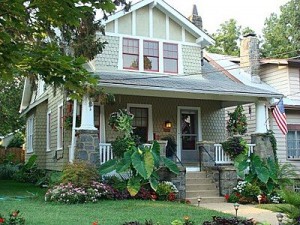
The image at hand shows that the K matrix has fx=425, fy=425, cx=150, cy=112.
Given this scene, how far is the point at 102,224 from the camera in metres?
7.99

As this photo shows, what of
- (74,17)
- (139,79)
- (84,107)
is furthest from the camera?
(139,79)

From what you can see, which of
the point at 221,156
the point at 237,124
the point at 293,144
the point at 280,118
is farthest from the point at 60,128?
the point at 293,144

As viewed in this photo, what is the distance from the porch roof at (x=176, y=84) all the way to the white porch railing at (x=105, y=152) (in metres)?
1.89

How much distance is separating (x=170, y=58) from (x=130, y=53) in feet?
5.51

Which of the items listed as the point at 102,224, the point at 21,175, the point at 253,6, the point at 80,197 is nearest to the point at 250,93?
the point at 80,197

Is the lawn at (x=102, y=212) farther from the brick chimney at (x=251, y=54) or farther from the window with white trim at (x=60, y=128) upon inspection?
the brick chimney at (x=251, y=54)

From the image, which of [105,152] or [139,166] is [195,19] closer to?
[105,152]

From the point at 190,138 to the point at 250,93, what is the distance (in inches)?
142

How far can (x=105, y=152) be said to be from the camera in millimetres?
13789

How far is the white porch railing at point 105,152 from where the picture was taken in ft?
45.0

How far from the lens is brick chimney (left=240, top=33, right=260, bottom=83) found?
66.2 feet

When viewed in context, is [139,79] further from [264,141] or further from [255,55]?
[255,55]

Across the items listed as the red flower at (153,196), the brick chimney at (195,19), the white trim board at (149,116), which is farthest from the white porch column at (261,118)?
the brick chimney at (195,19)

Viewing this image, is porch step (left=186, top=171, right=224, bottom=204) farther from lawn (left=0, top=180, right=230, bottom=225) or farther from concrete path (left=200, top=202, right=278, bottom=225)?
lawn (left=0, top=180, right=230, bottom=225)
